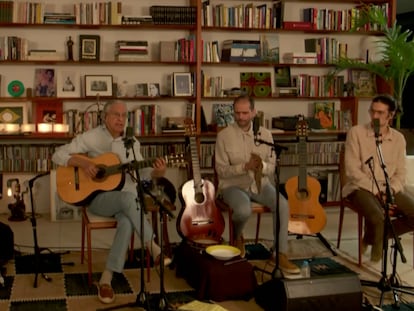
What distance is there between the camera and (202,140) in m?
5.72

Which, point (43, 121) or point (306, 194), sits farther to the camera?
point (43, 121)

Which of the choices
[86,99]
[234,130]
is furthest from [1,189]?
[234,130]

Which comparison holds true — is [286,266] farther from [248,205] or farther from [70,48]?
[70,48]

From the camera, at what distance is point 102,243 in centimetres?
455

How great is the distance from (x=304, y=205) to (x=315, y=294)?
1.14 meters

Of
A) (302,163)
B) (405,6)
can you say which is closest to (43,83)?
(302,163)

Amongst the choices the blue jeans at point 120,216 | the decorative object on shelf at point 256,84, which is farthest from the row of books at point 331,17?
the blue jeans at point 120,216

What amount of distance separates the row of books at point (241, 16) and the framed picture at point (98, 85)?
3.41ft

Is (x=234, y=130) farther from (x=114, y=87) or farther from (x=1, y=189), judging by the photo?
(x=1, y=189)

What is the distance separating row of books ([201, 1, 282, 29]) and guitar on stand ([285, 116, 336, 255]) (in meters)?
1.74

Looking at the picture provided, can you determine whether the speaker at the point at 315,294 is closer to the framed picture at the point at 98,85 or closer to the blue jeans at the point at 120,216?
the blue jeans at the point at 120,216

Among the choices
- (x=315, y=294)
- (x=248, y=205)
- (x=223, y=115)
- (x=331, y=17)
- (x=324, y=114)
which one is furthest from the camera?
(x=324, y=114)

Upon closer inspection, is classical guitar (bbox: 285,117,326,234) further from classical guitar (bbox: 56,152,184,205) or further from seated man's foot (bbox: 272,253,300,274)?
classical guitar (bbox: 56,152,184,205)

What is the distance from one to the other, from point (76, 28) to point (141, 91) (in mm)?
817
